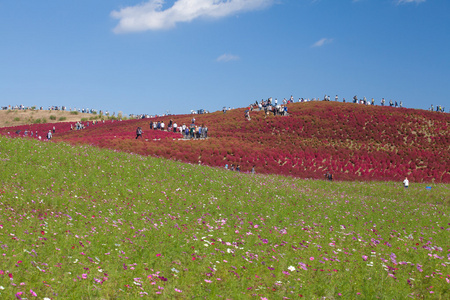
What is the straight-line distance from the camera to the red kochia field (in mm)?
38156

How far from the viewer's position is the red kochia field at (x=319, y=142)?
38.2 meters

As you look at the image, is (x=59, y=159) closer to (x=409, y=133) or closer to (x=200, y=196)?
(x=200, y=196)

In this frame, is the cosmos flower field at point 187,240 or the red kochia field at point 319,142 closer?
the cosmos flower field at point 187,240

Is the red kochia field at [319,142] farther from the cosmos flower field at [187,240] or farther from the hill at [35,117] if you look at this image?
the hill at [35,117]

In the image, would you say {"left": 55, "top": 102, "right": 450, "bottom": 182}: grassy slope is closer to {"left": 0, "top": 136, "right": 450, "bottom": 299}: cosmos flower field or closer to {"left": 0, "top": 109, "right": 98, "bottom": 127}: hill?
{"left": 0, "top": 136, "right": 450, "bottom": 299}: cosmos flower field

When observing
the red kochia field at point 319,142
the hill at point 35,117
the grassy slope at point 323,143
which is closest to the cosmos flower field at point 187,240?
the red kochia field at point 319,142

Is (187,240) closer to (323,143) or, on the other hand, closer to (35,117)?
(323,143)

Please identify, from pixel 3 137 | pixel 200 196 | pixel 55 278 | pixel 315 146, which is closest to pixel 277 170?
pixel 315 146

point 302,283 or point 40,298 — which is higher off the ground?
point 40,298

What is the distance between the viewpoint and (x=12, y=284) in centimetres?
604

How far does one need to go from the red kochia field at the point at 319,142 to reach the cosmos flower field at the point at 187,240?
17260mm

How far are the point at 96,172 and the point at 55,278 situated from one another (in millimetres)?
12257

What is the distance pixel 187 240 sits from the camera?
33.3 feet

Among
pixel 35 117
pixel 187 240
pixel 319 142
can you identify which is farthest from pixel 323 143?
pixel 35 117
